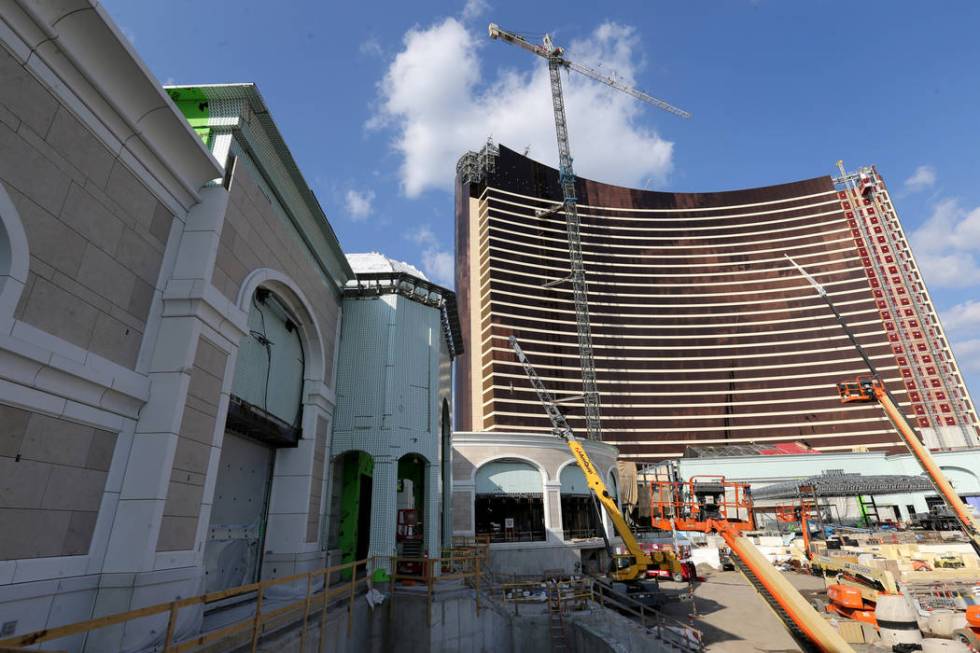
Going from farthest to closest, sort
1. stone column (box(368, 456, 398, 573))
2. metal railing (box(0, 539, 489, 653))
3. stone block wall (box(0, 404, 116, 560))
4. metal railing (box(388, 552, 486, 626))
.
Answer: stone column (box(368, 456, 398, 573)) → metal railing (box(388, 552, 486, 626)) → stone block wall (box(0, 404, 116, 560)) → metal railing (box(0, 539, 489, 653))

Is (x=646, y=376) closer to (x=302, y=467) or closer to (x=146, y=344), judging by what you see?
(x=302, y=467)

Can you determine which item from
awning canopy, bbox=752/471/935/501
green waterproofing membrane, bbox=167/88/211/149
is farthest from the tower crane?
green waterproofing membrane, bbox=167/88/211/149

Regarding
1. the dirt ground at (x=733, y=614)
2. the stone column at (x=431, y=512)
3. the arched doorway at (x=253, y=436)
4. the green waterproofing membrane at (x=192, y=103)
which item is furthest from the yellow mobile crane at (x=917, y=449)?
the green waterproofing membrane at (x=192, y=103)

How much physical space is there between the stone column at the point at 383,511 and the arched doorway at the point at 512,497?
18152mm

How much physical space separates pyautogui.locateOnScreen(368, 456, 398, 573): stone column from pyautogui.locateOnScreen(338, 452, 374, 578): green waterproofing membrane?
1.14 m

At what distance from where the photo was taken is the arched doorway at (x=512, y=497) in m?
34.6

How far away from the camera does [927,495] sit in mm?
52250

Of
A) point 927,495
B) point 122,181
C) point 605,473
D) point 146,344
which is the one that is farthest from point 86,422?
point 927,495

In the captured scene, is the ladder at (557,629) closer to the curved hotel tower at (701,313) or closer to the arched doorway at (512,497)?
the arched doorway at (512,497)

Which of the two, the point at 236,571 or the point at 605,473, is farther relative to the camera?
the point at 605,473

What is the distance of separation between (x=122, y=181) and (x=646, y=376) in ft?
308

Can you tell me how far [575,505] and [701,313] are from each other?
247ft

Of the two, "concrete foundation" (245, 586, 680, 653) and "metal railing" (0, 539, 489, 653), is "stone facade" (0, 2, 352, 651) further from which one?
"concrete foundation" (245, 586, 680, 653)

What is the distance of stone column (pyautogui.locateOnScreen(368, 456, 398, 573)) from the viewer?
1664cm
